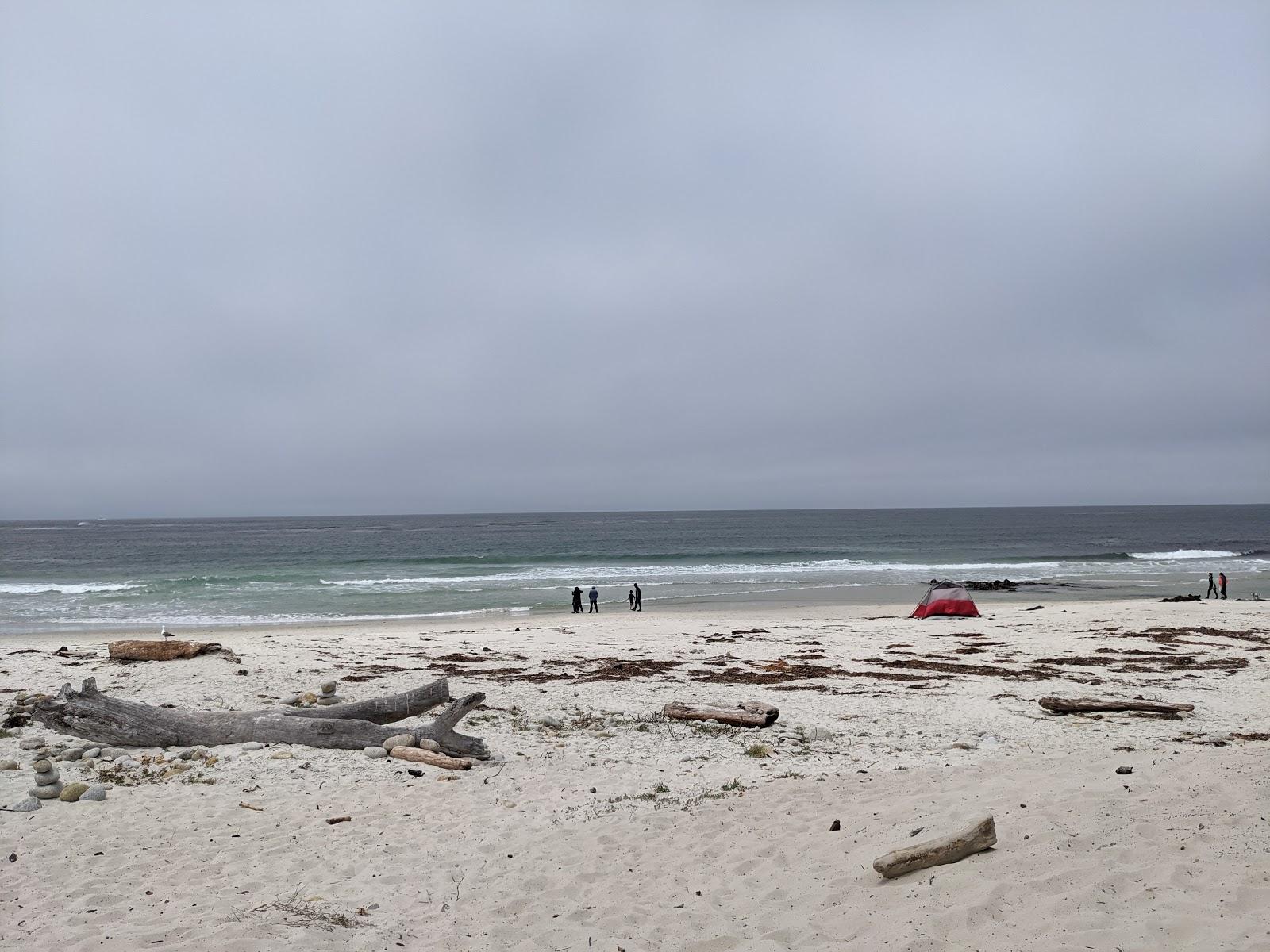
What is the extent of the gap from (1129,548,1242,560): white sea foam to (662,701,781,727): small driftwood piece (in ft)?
208

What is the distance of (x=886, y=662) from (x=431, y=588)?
31.6 m

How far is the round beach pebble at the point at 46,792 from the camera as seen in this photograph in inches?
282

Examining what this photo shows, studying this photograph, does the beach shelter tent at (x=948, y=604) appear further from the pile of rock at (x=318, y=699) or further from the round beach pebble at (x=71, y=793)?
the round beach pebble at (x=71, y=793)

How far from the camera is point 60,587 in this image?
43.4 meters

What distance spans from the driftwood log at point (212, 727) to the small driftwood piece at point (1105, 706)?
7606 millimetres

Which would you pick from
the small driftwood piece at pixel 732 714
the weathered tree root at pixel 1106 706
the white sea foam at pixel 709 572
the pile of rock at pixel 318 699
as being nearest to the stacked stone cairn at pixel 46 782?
the pile of rock at pixel 318 699

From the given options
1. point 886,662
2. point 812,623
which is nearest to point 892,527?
point 812,623

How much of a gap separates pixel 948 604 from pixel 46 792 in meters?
24.9

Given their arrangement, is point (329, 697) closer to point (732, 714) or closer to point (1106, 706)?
point (732, 714)

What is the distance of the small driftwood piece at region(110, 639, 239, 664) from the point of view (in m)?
14.8

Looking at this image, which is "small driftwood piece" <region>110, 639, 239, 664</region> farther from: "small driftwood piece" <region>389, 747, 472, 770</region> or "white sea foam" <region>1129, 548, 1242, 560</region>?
"white sea foam" <region>1129, 548, 1242, 560</region>

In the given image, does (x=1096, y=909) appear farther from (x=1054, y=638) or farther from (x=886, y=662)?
(x=1054, y=638)

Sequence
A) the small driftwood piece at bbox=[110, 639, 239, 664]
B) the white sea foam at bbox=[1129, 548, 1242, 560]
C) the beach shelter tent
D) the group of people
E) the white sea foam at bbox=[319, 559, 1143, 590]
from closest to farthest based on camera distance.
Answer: the small driftwood piece at bbox=[110, 639, 239, 664] → the beach shelter tent → the group of people → the white sea foam at bbox=[319, 559, 1143, 590] → the white sea foam at bbox=[1129, 548, 1242, 560]

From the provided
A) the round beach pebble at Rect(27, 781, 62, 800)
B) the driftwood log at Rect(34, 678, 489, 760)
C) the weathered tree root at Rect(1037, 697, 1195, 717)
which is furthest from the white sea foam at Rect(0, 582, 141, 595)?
the weathered tree root at Rect(1037, 697, 1195, 717)
